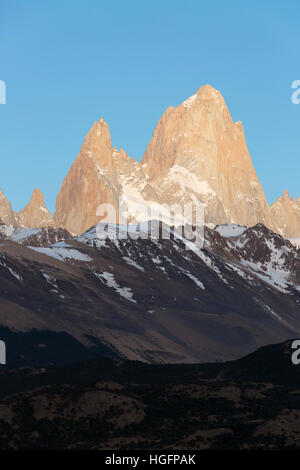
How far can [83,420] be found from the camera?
557 feet

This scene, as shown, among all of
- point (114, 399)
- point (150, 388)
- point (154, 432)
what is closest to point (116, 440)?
point (154, 432)

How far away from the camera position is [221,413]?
571ft

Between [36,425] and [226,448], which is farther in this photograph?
[36,425]

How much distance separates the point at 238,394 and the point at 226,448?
32.3 meters

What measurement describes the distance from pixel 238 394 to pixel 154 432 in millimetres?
23076

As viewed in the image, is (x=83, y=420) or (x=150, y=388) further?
(x=150, y=388)
